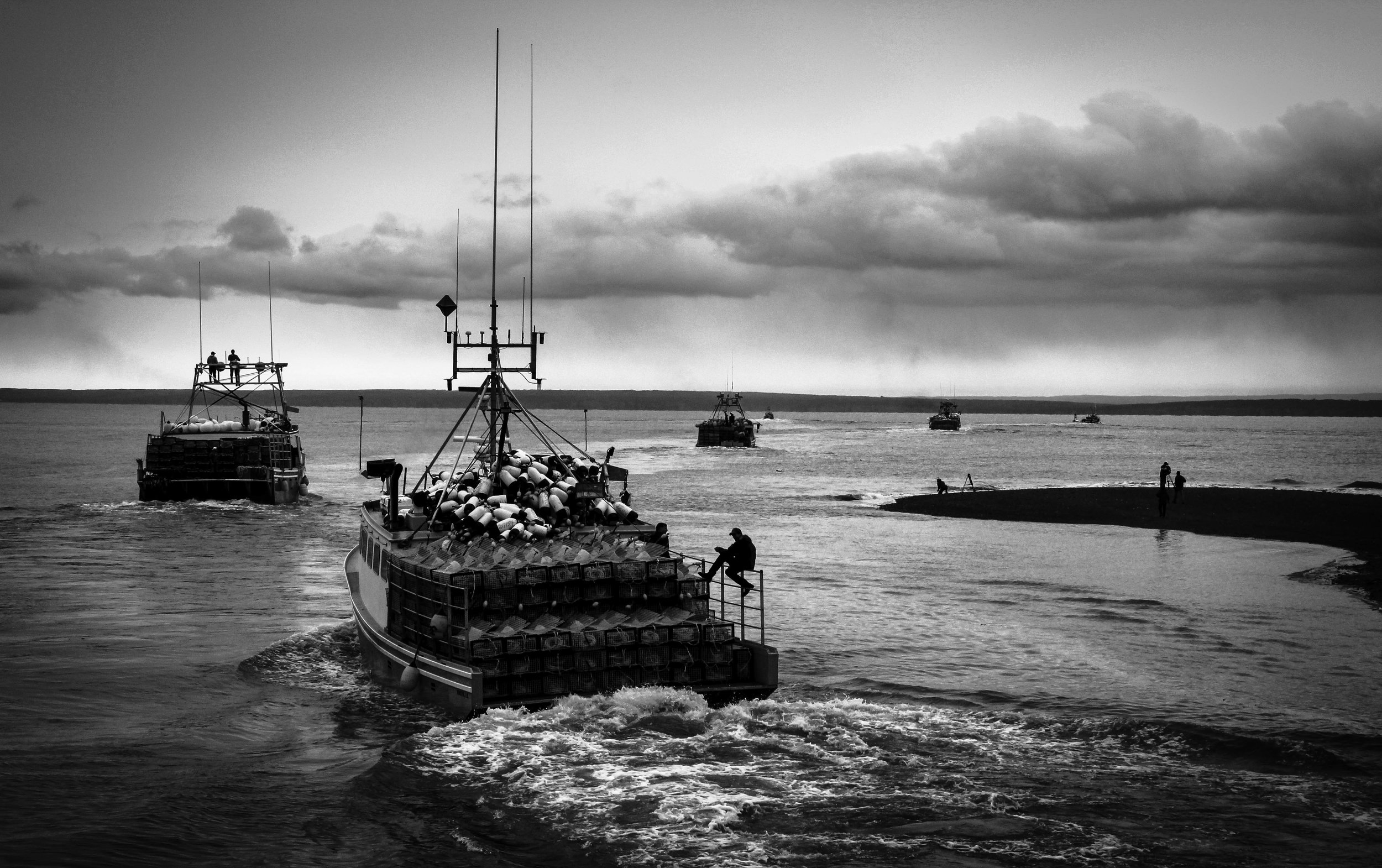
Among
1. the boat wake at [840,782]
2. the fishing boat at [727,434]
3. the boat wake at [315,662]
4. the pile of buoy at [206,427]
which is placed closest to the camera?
the boat wake at [840,782]

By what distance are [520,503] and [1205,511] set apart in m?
43.4

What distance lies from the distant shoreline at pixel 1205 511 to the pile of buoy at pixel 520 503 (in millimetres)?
26382

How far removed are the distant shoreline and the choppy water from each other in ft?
26.9

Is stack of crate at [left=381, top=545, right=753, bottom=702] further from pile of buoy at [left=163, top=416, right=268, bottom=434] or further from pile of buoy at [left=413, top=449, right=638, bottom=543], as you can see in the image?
pile of buoy at [left=163, top=416, right=268, bottom=434]

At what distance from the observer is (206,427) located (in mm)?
65250

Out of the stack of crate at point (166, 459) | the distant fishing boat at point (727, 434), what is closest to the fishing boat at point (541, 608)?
the stack of crate at point (166, 459)

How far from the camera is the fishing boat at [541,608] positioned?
1609cm

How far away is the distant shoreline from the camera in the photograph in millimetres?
44500

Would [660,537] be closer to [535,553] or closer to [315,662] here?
[535,553]

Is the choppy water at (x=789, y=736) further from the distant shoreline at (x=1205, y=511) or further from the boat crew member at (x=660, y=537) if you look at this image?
the distant shoreline at (x=1205, y=511)

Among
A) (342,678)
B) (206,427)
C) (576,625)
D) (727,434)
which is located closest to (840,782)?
(576,625)

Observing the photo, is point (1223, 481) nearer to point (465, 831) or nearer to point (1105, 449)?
point (1105, 449)

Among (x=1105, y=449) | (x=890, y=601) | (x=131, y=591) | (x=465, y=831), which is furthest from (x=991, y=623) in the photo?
(x=1105, y=449)


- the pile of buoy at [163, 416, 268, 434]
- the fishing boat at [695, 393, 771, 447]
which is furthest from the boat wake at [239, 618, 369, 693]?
the fishing boat at [695, 393, 771, 447]
